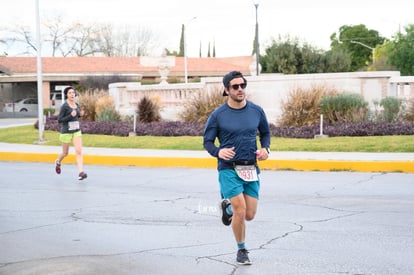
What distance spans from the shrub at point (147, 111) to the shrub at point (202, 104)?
1.78 m

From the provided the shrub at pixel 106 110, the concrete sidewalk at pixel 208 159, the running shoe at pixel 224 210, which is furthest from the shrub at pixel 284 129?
the running shoe at pixel 224 210

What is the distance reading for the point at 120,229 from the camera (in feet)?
30.1

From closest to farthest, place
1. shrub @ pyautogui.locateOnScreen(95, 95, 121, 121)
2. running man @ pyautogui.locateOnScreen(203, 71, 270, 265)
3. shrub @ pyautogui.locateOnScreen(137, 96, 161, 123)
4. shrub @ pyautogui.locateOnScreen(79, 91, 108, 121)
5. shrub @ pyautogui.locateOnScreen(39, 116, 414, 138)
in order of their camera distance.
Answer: running man @ pyautogui.locateOnScreen(203, 71, 270, 265) → shrub @ pyautogui.locateOnScreen(39, 116, 414, 138) → shrub @ pyautogui.locateOnScreen(137, 96, 161, 123) → shrub @ pyautogui.locateOnScreen(95, 95, 121, 121) → shrub @ pyautogui.locateOnScreen(79, 91, 108, 121)

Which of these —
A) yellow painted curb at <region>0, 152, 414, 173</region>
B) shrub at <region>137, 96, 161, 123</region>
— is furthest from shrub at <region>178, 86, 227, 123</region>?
A: yellow painted curb at <region>0, 152, 414, 173</region>

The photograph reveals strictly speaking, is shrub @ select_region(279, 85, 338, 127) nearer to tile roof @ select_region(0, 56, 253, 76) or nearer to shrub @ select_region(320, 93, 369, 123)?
shrub @ select_region(320, 93, 369, 123)

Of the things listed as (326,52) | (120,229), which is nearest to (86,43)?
(326,52)

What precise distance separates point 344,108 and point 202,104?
220 inches

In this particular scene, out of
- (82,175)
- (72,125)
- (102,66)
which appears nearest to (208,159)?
(82,175)

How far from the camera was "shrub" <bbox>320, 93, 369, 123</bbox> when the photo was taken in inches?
915

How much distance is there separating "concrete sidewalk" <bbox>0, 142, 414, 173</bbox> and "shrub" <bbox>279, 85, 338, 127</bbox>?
5740 mm

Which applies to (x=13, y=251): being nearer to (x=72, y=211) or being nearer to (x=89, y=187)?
(x=72, y=211)

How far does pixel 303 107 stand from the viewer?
2423 centimetres

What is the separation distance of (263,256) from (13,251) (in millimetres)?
2519

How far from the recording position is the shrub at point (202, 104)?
87.8 ft
